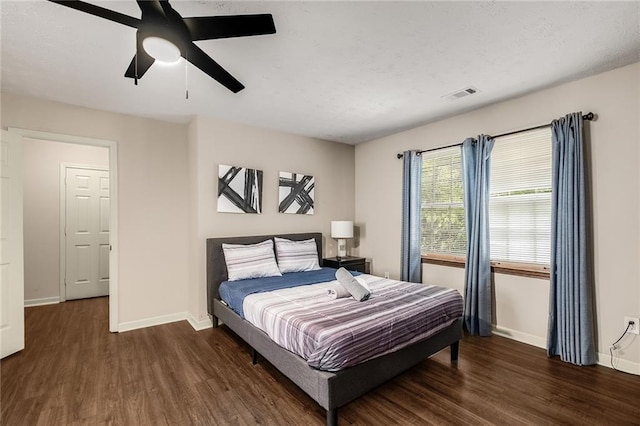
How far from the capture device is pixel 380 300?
8.36 feet

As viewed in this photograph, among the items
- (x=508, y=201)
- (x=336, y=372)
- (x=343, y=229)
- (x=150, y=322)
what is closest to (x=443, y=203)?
(x=508, y=201)

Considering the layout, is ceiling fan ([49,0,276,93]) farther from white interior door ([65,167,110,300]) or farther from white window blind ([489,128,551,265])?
white interior door ([65,167,110,300])

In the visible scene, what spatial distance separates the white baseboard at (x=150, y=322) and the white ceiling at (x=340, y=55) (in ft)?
8.11

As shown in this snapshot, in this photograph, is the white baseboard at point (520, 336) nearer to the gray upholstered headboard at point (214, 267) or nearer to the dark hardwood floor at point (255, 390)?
the dark hardwood floor at point (255, 390)

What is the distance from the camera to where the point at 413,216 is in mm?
4145

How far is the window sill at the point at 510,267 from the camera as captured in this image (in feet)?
10.00

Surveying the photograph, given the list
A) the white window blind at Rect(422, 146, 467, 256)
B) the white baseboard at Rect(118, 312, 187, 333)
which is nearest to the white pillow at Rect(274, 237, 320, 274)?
the white baseboard at Rect(118, 312, 187, 333)

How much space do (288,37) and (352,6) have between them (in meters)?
0.51

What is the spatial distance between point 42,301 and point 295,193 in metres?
4.10

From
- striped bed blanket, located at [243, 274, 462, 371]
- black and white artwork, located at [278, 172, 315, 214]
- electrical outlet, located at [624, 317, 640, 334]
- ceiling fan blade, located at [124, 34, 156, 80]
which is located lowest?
electrical outlet, located at [624, 317, 640, 334]

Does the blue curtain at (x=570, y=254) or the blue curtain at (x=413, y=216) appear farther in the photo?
the blue curtain at (x=413, y=216)

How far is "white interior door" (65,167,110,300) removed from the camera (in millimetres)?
4797

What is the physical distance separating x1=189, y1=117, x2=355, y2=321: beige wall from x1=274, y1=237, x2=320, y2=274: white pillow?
1.23 feet

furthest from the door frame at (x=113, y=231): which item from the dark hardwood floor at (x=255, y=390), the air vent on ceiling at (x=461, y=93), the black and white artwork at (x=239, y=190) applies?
the air vent on ceiling at (x=461, y=93)
